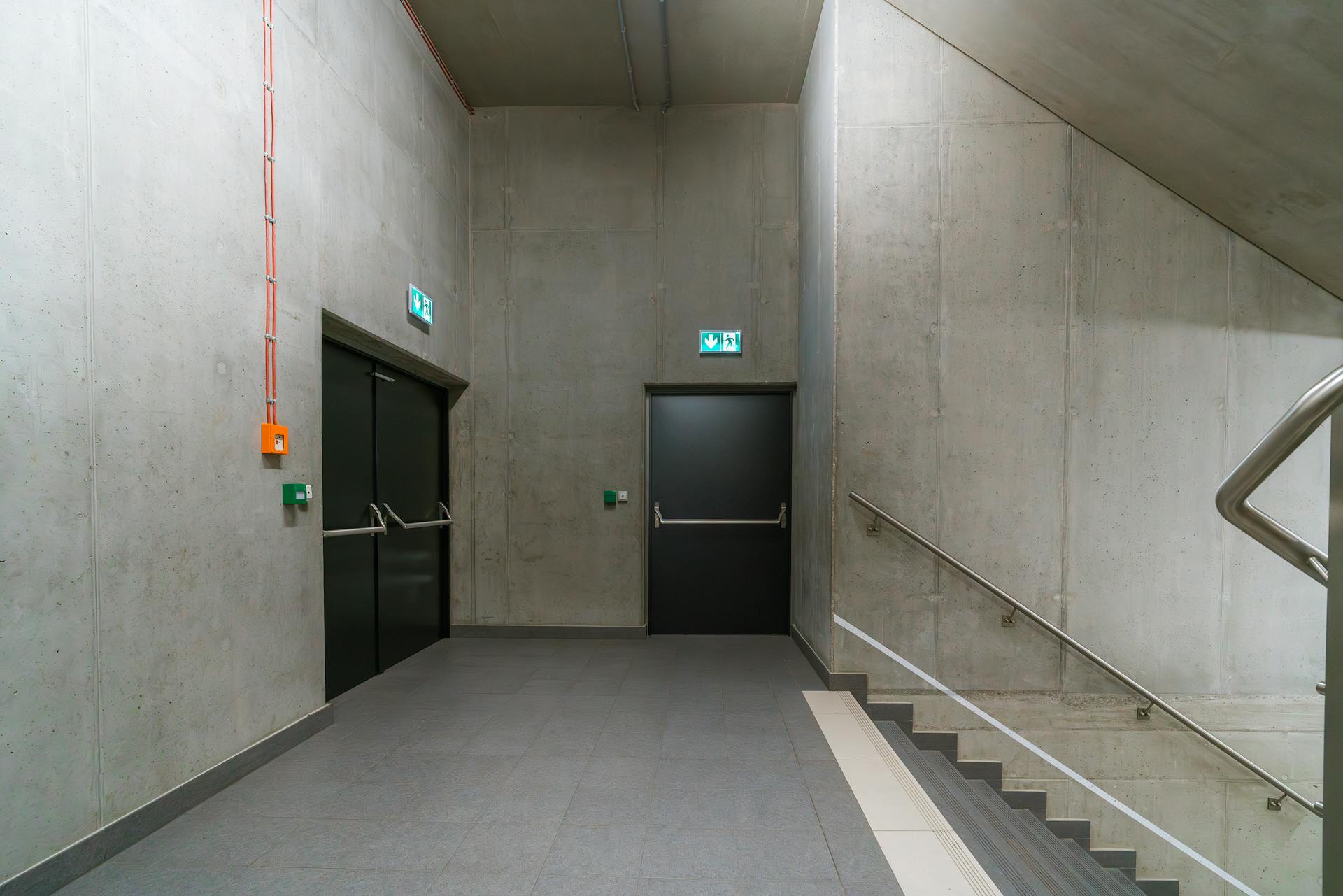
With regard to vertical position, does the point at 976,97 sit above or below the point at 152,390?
above

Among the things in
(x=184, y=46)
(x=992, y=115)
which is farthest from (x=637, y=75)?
(x=184, y=46)

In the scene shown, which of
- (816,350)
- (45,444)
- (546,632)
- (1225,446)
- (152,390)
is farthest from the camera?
(546,632)

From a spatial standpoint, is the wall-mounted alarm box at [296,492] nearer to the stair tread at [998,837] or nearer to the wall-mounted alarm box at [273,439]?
the wall-mounted alarm box at [273,439]

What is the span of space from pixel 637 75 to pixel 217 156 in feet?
11.0

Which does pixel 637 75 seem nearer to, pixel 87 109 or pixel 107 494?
pixel 87 109

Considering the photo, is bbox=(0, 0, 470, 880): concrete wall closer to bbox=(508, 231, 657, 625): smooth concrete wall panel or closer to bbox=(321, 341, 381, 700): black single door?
bbox=(321, 341, 381, 700): black single door

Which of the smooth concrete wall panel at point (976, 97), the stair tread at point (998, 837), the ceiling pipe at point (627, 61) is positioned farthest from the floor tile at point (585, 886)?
the ceiling pipe at point (627, 61)

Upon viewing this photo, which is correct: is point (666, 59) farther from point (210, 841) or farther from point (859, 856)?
point (210, 841)

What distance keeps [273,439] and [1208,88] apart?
4.56 metres

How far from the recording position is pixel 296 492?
3119 mm

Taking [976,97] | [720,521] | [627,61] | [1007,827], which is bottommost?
[1007,827]

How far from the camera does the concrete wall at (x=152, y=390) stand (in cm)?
193

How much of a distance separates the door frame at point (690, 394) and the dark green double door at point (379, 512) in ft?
5.24

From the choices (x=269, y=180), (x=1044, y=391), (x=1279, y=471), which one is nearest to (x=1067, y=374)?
(x=1044, y=391)
